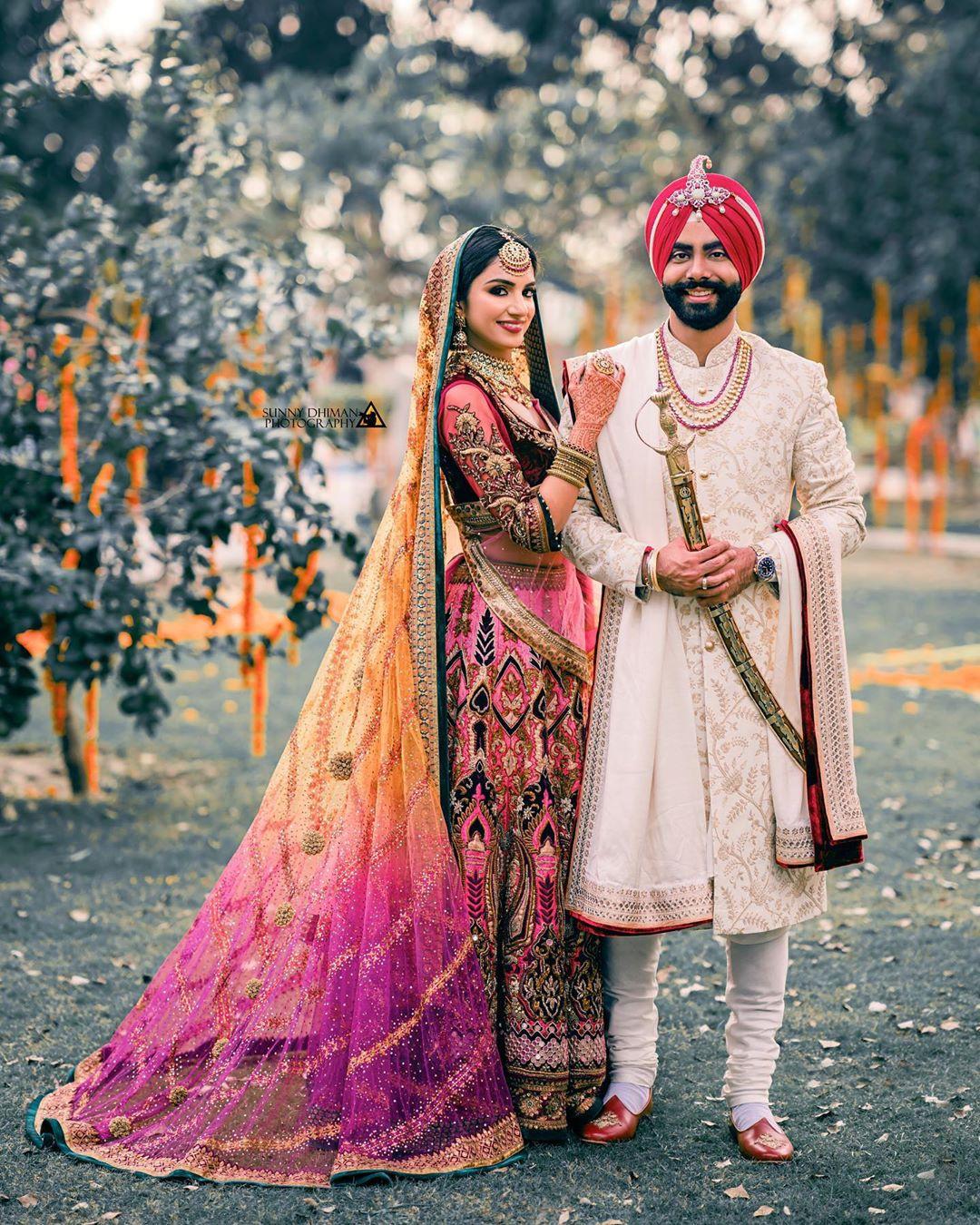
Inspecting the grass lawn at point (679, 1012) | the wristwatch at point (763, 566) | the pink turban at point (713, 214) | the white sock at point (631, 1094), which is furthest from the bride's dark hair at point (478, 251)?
the grass lawn at point (679, 1012)

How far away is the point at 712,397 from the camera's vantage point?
2947 mm

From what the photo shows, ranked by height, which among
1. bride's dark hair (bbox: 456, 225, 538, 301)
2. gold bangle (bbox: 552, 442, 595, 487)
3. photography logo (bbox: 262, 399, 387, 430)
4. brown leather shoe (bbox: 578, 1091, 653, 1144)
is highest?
bride's dark hair (bbox: 456, 225, 538, 301)

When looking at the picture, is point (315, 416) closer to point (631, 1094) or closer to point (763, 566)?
point (763, 566)

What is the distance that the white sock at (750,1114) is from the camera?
2.98 meters

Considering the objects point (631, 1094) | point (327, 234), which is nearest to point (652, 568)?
point (631, 1094)

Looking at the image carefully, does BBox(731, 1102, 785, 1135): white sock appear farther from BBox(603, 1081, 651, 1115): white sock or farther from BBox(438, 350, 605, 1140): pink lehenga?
BBox(438, 350, 605, 1140): pink lehenga

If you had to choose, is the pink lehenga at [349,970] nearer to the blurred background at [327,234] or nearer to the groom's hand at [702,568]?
the groom's hand at [702,568]

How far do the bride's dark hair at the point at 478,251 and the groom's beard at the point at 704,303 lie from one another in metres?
0.37

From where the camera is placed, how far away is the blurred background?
5.05 metres

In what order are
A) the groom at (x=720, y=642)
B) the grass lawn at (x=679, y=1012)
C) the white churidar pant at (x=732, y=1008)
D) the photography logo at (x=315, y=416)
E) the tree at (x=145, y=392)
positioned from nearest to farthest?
the grass lawn at (x=679, y=1012), the groom at (x=720, y=642), the white churidar pant at (x=732, y=1008), the photography logo at (x=315, y=416), the tree at (x=145, y=392)

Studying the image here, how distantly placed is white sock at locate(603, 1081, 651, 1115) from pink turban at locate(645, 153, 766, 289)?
5.65ft

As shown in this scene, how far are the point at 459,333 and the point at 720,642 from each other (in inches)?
34.2

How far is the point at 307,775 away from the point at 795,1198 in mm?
1309

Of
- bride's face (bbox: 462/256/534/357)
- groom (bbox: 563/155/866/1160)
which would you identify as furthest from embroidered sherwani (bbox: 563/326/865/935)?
bride's face (bbox: 462/256/534/357)
